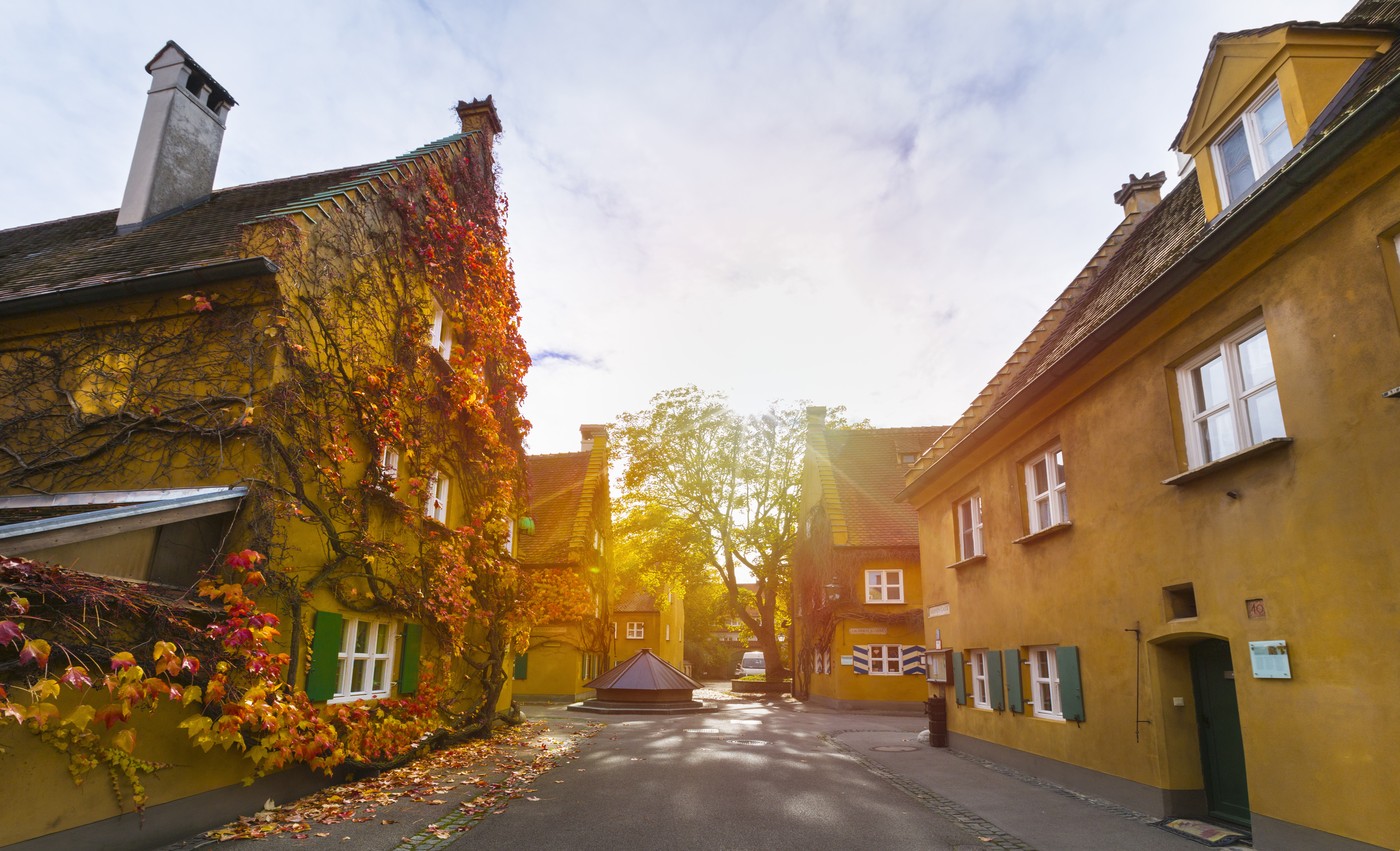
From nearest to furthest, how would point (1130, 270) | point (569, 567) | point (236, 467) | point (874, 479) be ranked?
1. point (236, 467)
2. point (1130, 270)
3. point (569, 567)
4. point (874, 479)

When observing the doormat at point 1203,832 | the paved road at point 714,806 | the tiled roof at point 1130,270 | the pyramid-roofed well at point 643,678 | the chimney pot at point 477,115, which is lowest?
the paved road at point 714,806

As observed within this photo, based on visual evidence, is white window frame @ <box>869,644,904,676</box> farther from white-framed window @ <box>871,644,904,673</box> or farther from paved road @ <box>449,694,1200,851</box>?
paved road @ <box>449,694,1200,851</box>

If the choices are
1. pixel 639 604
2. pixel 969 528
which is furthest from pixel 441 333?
pixel 639 604

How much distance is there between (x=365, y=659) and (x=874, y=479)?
23420mm

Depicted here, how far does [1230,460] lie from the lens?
742 centimetres

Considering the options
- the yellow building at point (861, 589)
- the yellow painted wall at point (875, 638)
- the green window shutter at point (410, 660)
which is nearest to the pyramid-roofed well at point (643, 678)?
the yellow painted wall at point (875, 638)

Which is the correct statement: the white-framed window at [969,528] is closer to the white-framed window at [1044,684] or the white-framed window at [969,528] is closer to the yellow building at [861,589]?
the white-framed window at [1044,684]

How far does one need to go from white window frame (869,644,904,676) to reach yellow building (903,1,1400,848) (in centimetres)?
1425

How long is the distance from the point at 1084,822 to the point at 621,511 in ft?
91.2

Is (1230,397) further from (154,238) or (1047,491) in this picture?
(154,238)

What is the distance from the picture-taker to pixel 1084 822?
8570 mm

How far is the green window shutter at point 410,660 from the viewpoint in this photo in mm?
11898

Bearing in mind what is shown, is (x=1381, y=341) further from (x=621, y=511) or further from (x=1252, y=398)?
(x=621, y=511)

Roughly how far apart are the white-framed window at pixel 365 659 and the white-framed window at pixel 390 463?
6.47 ft
